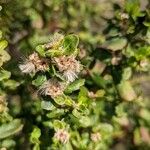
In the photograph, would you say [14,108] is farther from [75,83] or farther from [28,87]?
[75,83]

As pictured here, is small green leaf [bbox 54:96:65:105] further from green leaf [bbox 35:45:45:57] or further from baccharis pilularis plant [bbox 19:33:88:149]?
green leaf [bbox 35:45:45:57]

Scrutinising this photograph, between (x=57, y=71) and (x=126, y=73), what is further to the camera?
(x=126, y=73)

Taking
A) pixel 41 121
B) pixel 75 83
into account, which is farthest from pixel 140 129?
pixel 75 83

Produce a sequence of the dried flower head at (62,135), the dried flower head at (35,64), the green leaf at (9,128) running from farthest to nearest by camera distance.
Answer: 1. the green leaf at (9,128)
2. the dried flower head at (62,135)
3. the dried flower head at (35,64)

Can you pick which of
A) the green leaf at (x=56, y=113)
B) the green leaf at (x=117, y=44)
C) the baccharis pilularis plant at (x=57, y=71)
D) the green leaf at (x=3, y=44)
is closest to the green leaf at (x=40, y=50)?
the baccharis pilularis plant at (x=57, y=71)

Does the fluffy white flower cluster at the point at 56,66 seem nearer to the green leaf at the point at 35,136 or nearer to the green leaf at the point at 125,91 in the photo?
the green leaf at the point at 35,136

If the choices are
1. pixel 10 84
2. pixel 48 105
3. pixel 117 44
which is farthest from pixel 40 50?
pixel 117 44

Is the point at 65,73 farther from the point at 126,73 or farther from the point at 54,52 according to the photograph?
the point at 126,73
